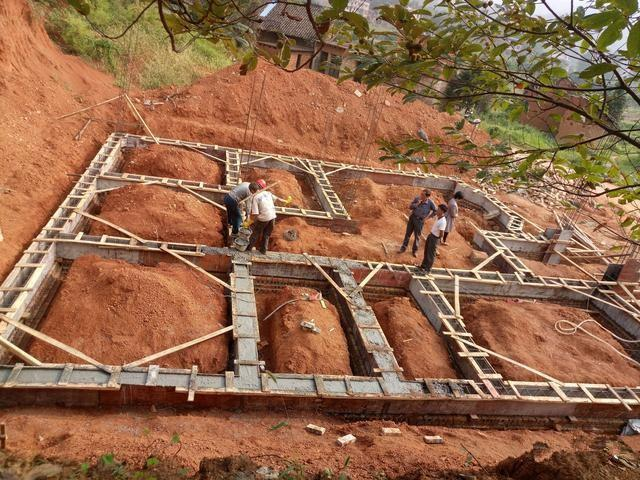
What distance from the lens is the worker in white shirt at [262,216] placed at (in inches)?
293

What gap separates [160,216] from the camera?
8164mm

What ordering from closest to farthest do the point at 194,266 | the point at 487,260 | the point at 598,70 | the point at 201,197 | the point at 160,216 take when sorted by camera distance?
the point at 598,70
the point at 194,266
the point at 160,216
the point at 487,260
the point at 201,197

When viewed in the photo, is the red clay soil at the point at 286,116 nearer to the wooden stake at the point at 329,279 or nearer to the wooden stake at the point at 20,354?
the wooden stake at the point at 329,279

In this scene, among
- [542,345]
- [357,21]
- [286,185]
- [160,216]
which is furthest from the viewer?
[286,185]

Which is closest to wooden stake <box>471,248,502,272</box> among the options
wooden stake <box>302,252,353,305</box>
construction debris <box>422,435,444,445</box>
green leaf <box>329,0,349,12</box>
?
wooden stake <box>302,252,353,305</box>

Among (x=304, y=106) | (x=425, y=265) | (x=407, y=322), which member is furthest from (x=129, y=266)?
(x=304, y=106)

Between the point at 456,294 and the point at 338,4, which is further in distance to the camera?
the point at 456,294

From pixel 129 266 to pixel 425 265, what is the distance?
5111 mm

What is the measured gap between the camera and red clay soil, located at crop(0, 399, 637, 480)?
13.6ft

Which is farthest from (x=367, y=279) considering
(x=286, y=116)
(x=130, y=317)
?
(x=286, y=116)

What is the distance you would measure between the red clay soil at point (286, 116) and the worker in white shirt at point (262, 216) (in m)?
6.72

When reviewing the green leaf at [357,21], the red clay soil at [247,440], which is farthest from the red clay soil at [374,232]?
the green leaf at [357,21]

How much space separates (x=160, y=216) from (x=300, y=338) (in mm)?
3799

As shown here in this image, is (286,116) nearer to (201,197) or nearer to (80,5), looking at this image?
(201,197)
